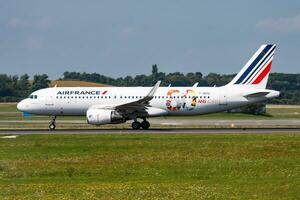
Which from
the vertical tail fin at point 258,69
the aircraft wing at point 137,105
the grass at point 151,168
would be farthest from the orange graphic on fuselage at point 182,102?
the grass at point 151,168

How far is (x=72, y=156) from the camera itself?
96.0 feet

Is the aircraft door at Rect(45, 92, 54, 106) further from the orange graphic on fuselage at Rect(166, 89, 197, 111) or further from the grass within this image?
the grass

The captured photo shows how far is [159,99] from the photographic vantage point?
5138 cm

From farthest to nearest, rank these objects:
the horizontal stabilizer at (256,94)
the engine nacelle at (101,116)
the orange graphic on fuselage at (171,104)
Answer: the orange graphic on fuselage at (171,104), the horizontal stabilizer at (256,94), the engine nacelle at (101,116)

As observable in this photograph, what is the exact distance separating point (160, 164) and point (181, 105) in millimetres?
25488

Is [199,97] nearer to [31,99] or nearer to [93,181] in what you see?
[31,99]

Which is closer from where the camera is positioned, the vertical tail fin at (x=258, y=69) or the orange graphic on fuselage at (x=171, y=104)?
the orange graphic on fuselage at (x=171, y=104)

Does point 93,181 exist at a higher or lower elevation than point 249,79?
lower

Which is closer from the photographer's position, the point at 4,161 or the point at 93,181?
the point at 93,181

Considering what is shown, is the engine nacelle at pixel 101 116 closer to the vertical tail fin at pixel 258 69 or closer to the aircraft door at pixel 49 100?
the aircraft door at pixel 49 100

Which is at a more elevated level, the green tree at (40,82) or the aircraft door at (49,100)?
the green tree at (40,82)

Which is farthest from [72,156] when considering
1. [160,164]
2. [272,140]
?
[272,140]

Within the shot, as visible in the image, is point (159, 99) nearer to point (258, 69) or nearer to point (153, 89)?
point (153, 89)

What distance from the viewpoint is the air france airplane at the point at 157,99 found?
5025cm
